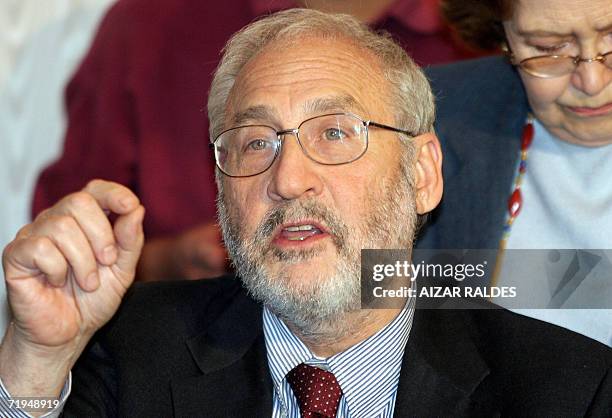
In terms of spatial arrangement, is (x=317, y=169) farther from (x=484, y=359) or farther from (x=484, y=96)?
(x=484, y=96)

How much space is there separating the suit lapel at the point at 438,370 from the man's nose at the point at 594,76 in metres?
0.68

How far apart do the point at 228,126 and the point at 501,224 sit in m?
0.85

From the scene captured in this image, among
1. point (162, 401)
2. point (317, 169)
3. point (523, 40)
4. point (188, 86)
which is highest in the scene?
point (523, 40)

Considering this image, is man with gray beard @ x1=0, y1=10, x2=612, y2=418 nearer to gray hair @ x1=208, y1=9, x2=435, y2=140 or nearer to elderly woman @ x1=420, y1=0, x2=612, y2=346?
gray hair @ x1=208, y1=9, x2=435, y2=140

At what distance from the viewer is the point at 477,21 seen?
3.18 meters

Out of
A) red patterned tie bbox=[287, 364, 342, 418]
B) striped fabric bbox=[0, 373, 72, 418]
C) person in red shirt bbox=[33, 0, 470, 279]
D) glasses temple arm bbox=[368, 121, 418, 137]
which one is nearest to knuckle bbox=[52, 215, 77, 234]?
striped fabric bbox=[0, 373, 72, 418]

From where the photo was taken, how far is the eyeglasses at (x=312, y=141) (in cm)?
265

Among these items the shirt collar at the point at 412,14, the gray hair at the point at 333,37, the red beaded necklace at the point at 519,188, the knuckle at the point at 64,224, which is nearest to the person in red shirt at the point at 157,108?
the shirt collar at the point at 412,14

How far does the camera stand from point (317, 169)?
2.61 m

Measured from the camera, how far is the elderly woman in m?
2.84

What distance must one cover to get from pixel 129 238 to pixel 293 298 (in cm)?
39

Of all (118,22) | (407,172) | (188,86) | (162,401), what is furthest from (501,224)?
(118,22)

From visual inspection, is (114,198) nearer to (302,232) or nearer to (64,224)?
(64,224)

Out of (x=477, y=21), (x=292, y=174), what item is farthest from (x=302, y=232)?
(x=477, y=21)
